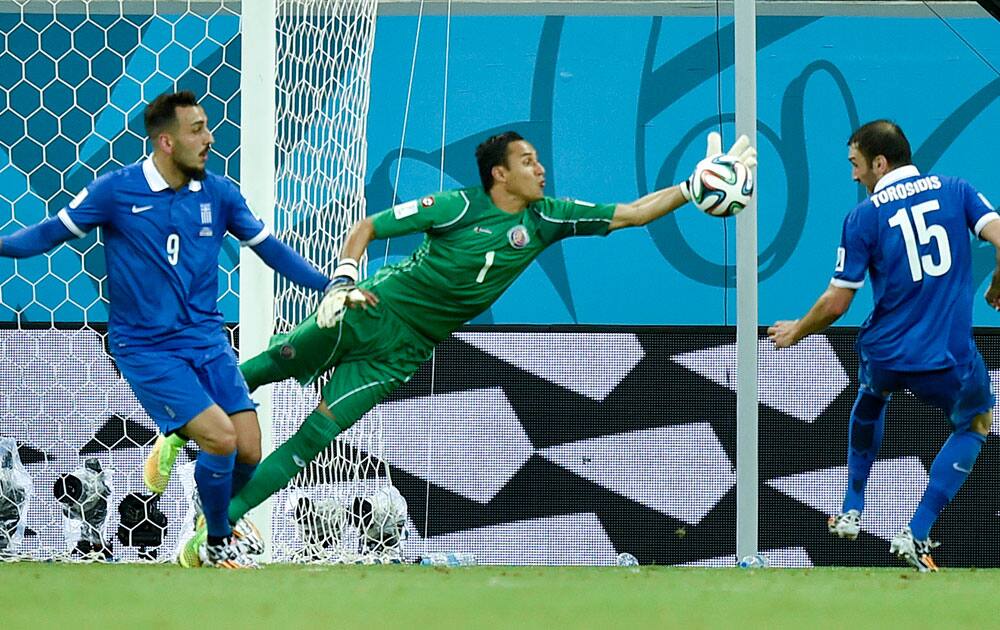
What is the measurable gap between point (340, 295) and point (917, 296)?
7.92 ft

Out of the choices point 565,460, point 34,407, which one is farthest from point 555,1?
point 34,407

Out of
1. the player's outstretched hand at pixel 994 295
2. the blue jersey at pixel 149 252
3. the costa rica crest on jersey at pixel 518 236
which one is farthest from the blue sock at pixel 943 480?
the blue jersey at pixel 149 252

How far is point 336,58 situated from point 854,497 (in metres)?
3.43

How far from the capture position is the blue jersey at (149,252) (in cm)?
618

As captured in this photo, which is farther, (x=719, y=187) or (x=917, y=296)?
(x=917, y=296)

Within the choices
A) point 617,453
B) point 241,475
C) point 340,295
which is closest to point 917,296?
point 617,453

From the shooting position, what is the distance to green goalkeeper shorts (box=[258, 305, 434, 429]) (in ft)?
21.5

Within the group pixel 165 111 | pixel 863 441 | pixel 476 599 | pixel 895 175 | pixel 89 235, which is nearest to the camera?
pixel 476 599

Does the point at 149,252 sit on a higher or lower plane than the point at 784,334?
higher

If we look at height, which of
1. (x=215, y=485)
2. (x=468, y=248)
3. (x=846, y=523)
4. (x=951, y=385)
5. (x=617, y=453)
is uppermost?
(x=468, y=248)

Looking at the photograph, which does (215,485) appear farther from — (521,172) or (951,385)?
(951,385)

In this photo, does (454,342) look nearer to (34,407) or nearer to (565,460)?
(565,460)

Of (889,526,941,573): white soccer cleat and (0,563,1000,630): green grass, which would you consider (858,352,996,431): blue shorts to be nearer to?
(889,526,941,573): white soccer cleat

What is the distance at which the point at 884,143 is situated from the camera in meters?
6.88
